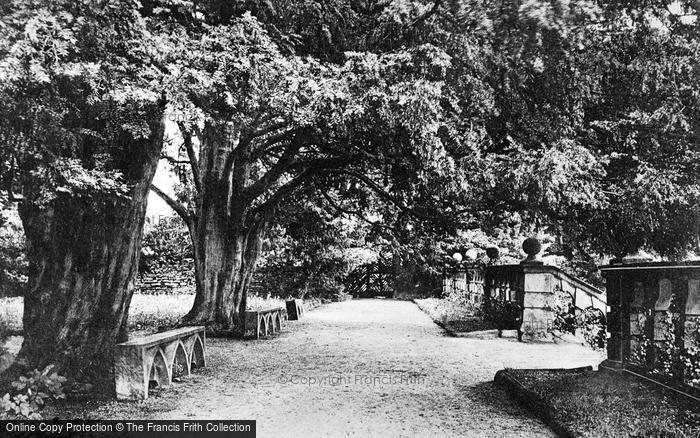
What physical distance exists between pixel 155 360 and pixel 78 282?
139 centimetres

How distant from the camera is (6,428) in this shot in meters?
3.94

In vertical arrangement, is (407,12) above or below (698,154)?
above

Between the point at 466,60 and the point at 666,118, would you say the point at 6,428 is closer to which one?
the point at 466,60

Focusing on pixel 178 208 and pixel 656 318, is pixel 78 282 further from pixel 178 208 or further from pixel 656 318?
pixel 178 208

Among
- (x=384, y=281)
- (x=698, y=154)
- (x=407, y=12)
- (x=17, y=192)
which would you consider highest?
(x=407, y=12)

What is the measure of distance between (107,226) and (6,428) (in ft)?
9.63

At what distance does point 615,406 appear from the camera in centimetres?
513

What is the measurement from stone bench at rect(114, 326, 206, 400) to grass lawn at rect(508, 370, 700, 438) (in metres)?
4.20

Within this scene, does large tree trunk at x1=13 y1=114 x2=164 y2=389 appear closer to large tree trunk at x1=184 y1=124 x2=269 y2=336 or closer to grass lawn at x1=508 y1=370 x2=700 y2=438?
grass lawn at x1=508 y1=370 x2=700 y2=438

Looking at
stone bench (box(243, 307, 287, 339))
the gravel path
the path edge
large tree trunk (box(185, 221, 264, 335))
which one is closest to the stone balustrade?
the gravel path

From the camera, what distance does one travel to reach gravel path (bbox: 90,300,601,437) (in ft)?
17.2

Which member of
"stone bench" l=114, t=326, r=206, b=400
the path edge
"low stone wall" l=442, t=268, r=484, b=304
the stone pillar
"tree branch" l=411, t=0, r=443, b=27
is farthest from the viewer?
"low stone wall" l=442, t=268, r=484, b=304

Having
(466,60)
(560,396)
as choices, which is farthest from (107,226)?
(560,396)

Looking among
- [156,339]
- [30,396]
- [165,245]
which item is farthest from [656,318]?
[165,245]
